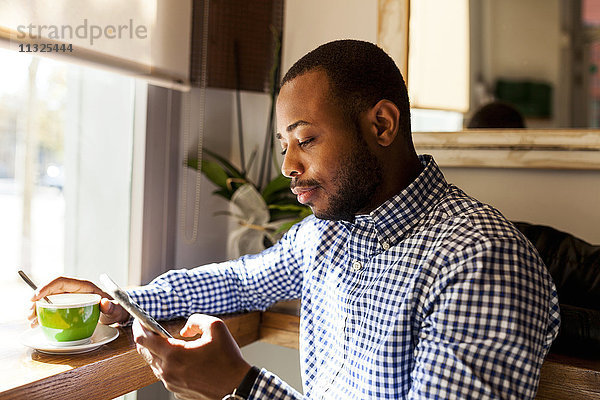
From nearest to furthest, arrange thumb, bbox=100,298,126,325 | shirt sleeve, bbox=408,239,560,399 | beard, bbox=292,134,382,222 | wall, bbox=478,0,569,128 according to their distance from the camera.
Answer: shirt sleeve, bbox=408,239,560,399, beard, bbox=292,134,382,222, thumb, bbox=100,298,126,325, wall, bbox=478,0,569,128

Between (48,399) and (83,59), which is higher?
(83,59)

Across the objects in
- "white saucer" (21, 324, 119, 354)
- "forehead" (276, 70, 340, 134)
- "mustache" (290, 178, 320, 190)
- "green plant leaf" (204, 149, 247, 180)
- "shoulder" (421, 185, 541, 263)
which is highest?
"forehead" (276, 70, 340, 134)

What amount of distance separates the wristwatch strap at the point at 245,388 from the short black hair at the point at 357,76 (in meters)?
0.43

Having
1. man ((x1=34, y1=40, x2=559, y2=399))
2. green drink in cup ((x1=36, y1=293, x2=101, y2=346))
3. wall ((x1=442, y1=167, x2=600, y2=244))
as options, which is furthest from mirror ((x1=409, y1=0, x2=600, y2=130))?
green drink in cup ((x1=36, y1=293, x2=101, y2=346))

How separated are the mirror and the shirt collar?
0.48m

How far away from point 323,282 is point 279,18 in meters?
0.89

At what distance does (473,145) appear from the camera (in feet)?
4.46

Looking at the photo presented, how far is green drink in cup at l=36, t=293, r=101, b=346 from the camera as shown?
910 mm

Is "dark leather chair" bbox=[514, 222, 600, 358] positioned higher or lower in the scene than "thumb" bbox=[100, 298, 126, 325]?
higher

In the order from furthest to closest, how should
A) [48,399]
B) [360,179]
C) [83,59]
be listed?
[83,59] → [360,179] → [48,399]

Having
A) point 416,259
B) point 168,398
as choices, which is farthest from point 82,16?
point 168,398

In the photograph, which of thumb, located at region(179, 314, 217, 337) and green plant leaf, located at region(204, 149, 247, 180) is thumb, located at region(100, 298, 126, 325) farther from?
green plant leaf, located at region(204, 149, 247, 180)

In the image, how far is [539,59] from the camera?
4.32 feet

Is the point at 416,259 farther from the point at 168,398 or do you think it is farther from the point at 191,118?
the point at 168,398
